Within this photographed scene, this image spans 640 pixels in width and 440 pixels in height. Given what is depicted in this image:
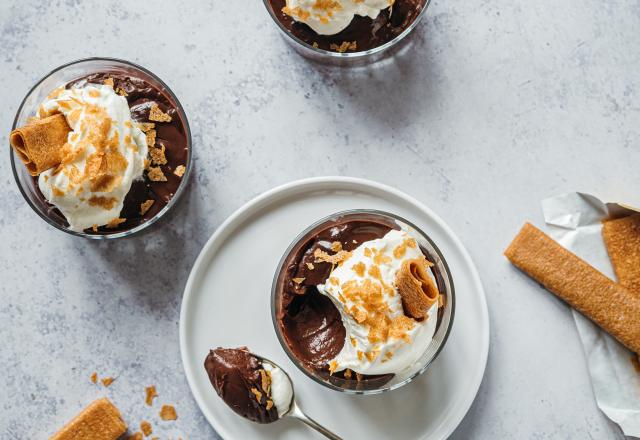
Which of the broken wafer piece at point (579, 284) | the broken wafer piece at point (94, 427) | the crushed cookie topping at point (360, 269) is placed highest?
the crushed cookie topping at point (360, 269)

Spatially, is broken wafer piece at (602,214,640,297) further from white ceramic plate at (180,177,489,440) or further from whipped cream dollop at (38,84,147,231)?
whipped cream dollop at (38,84,147,231)

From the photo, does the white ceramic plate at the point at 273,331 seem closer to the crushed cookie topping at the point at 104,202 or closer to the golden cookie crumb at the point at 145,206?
the golden cookie crumb at the point at 145,206

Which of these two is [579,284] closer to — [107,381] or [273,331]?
[273,331]

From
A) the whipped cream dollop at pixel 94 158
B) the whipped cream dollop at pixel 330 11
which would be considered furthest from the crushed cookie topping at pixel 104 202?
the whipped cream dollop at pixel 330 11

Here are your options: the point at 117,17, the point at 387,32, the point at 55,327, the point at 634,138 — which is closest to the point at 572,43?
the point at 634,138

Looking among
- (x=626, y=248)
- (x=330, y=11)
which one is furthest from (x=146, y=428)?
(x=626, y=248)

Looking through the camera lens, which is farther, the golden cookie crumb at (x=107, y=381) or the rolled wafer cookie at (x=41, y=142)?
the golden cookie crumb at (x=107, y=381)

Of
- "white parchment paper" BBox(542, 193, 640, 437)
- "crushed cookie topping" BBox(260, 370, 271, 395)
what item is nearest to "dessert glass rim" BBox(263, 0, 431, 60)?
"white parchment paper" BBox(542, 193, 640, 437)
